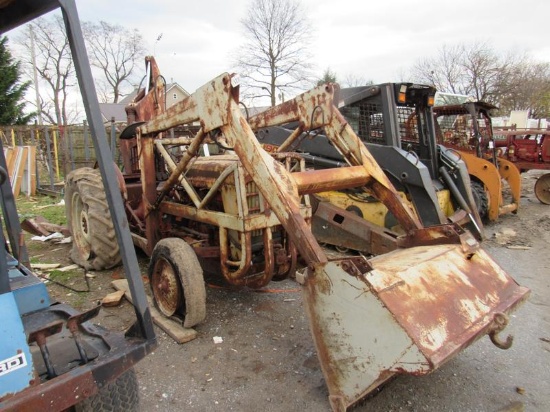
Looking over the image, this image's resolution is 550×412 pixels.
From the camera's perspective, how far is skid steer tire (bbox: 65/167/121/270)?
4668 millimetres

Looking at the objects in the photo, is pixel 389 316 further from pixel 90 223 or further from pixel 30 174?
pixel 30 174

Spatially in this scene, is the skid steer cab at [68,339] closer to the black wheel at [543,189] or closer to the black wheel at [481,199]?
the black wheel at [481,199]

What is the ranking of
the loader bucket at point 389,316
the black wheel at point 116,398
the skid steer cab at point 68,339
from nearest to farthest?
the skid steer cab at point 68,339
the black wheel at point 116,398
the loader bucket at point 389,316

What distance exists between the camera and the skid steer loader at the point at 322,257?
220 centimetres

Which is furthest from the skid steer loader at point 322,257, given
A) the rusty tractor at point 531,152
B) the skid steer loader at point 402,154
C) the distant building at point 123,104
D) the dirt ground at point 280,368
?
the distant building at point 123,104

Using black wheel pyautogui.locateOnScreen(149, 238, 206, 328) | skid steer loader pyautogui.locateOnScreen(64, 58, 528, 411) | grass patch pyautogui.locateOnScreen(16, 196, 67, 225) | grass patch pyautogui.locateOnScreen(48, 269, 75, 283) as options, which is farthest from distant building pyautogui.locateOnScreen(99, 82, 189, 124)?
black wheel pyautogui.locateOnScreen(149, 238, 206, 328)

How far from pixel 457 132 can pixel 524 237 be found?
3.26 metres

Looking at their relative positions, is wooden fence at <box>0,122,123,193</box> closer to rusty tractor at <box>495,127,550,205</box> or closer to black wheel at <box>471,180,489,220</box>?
black wheel at <box>471,180,489,220</box>

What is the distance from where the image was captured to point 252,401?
2678mm

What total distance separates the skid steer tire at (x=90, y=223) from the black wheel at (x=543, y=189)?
9686 mm

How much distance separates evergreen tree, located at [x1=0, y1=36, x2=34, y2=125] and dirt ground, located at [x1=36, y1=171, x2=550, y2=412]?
17804 mm

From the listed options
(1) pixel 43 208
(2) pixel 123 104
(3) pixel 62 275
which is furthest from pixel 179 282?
(2) pixel 123 104

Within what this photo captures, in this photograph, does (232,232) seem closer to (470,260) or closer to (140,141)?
(140,141)

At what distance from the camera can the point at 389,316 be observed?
6.97ft
